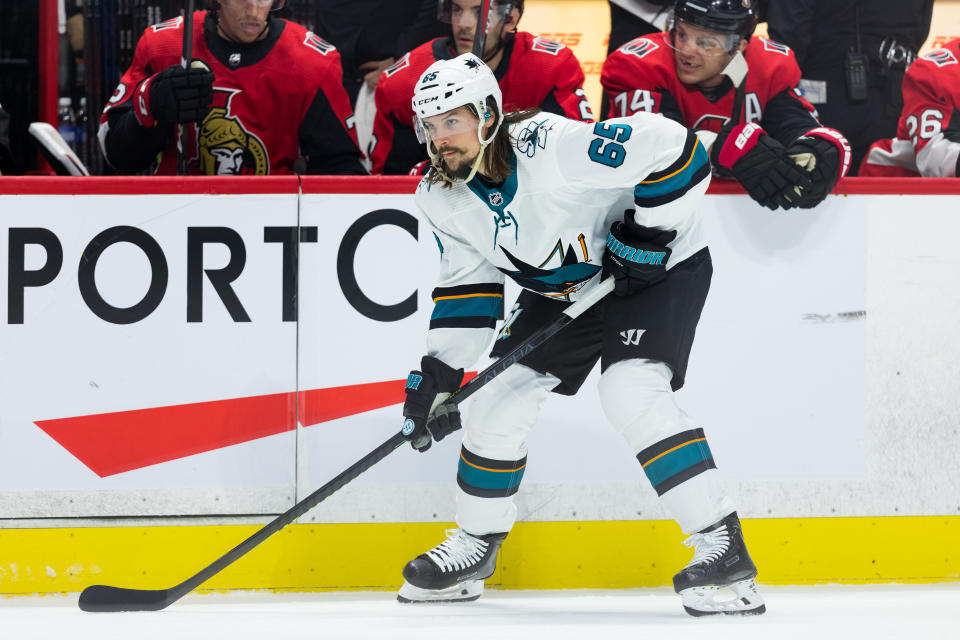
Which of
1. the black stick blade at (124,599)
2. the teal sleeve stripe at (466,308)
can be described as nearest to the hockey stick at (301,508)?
the black stick blade at (124,599)

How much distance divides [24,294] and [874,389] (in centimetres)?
195

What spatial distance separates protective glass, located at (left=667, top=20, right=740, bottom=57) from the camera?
2855mm

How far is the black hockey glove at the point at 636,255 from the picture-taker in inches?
84.6

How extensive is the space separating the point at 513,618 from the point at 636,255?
29.8 inches

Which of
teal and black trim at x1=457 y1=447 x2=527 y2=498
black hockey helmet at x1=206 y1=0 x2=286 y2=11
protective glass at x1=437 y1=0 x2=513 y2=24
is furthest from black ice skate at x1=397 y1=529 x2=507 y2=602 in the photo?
black hockey helmet at x1=206 y1=0 x2=286 y2=11

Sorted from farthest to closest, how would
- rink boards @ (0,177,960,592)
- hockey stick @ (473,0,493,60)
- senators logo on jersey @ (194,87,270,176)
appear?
1. senators logo on jersey @ (194,87,270,176)
2. hockey stick @ (473,0,493,60)
3. rink boards @ (0,177,960,592)

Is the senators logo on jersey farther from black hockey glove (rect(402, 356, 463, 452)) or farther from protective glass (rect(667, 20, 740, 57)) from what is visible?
protective glass (rect(667, 20, 740, 57))

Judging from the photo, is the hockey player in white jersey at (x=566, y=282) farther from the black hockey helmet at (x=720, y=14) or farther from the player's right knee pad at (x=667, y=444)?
the black hockey helmet at (x=720, y=14)

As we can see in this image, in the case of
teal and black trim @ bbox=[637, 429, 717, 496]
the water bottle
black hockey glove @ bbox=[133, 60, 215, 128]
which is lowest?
teal and black trim @ bbox=[637, 429, 717, 496]

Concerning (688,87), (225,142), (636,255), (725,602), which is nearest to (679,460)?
(725,602)

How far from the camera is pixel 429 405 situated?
2.19 meters

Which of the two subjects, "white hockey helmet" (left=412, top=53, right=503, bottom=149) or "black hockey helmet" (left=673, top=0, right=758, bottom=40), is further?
"black hockey helmet" (left=673, top=0, right=758, bottom=40)

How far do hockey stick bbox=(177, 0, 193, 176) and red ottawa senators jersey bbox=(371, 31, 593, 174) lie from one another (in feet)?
1.62

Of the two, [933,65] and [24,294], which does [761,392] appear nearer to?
[933,65]
